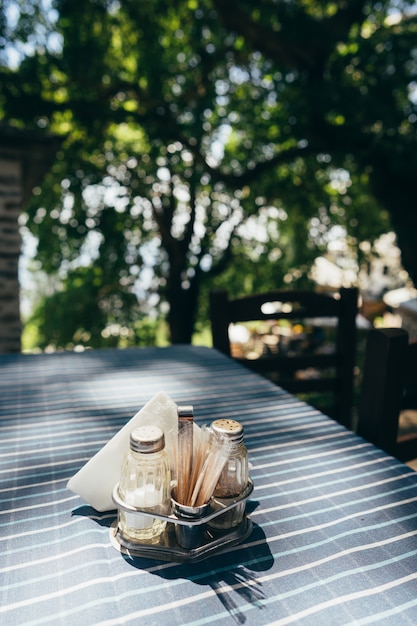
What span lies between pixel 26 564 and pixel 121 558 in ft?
0.40

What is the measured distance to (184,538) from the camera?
0.61m

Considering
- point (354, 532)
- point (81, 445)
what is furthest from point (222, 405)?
point (354, 532)

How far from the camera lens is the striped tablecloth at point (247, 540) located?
20.7 inches

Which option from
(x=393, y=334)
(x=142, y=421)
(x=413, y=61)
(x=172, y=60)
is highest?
(x=172, y=60)

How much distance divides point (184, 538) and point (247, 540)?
0.35ft

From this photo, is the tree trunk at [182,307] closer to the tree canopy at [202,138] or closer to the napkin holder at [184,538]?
the tree canopy at [202,138]

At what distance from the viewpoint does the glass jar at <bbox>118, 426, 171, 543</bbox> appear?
23.9 inches

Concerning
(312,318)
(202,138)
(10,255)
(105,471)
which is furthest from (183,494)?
(202,138)

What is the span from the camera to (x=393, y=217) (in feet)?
16.3

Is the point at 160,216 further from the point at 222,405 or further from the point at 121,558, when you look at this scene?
the point at 121,558

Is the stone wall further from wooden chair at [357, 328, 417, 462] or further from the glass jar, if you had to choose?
the glass jar

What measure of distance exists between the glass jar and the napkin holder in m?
0.01

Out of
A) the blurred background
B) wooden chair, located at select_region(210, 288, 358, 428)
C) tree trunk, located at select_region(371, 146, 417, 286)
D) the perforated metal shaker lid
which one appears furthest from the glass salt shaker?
tree trunk, located at select_region(371, 146, 417, 286)

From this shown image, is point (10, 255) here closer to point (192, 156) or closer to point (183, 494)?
point (192, 156)
